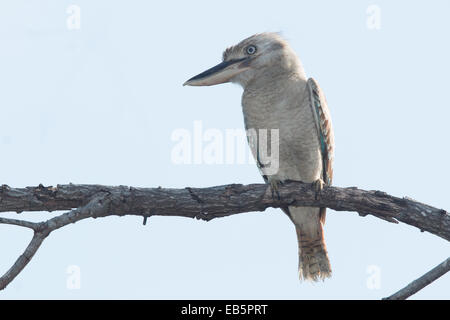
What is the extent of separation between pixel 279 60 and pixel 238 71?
447 mm

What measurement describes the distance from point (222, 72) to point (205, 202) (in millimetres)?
2345

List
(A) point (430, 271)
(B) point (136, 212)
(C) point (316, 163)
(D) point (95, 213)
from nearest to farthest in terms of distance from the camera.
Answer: (A) point (430, 271) < (D) point (95, 213) < (B) point (136, 212) < (C) point (316, 163)

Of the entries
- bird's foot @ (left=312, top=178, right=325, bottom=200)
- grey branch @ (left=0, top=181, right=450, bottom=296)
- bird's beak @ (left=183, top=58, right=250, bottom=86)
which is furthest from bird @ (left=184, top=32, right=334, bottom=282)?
grey branch @ (left=0, top=181, right=450, bottom=296)

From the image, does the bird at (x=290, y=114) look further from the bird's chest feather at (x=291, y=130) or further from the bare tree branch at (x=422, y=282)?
the bare tree branch at (x=422, y=282)

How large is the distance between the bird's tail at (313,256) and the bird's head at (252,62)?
1.68m

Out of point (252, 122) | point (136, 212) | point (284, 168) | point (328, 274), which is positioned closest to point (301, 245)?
point (328, 274)

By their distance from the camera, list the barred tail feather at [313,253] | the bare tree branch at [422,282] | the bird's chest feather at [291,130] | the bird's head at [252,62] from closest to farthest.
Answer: the bare tree branch at [422,282]
the bird's chest feather at [291,130]
the bird's head at [252,62]
the barred tail feather at [313,253]

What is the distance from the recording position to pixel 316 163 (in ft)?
23.1

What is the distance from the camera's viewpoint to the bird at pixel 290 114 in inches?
275

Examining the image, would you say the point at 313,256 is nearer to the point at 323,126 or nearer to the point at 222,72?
the point at 323,126

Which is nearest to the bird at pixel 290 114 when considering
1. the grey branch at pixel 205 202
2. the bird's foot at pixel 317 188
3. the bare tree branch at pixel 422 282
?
the bird's foot at pixel 317 188

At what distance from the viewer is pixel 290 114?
696 centimetres

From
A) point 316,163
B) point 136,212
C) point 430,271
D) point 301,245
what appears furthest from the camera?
point 301,245
